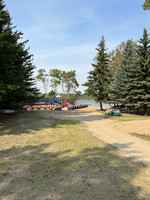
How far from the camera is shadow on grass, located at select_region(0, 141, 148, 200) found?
9.70 feet

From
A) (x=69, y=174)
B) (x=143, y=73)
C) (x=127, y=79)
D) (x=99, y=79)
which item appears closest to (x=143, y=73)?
(x=143, y=73)

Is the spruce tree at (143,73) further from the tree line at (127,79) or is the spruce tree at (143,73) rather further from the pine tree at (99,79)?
the pine tree at (99,79)

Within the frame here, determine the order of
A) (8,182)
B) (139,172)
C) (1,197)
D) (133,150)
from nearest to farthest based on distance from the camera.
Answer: (1,197)
(8,182)
(139,172)
(133,150)

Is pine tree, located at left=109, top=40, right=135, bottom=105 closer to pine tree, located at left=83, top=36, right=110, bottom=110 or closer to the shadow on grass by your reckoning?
pine tree, located at left=83, top=36, right=110, bottom=110

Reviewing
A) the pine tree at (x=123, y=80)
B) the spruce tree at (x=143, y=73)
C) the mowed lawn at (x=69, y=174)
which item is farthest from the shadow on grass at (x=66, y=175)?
the pine tree at (x=123, y=80)

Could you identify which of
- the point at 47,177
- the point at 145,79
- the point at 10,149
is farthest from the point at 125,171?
the point at 145,79

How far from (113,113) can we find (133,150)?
11.4 metres

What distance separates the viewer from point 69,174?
12.4ft

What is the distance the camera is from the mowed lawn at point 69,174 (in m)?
2.97

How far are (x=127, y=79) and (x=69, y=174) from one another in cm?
1742

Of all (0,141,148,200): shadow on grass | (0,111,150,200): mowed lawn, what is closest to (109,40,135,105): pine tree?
(0,111,150,200): mowed lawn

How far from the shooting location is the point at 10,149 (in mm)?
5559

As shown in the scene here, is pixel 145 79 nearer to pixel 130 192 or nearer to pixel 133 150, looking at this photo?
pixel 133 150

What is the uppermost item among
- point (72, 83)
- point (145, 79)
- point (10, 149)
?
point (72, 83)
